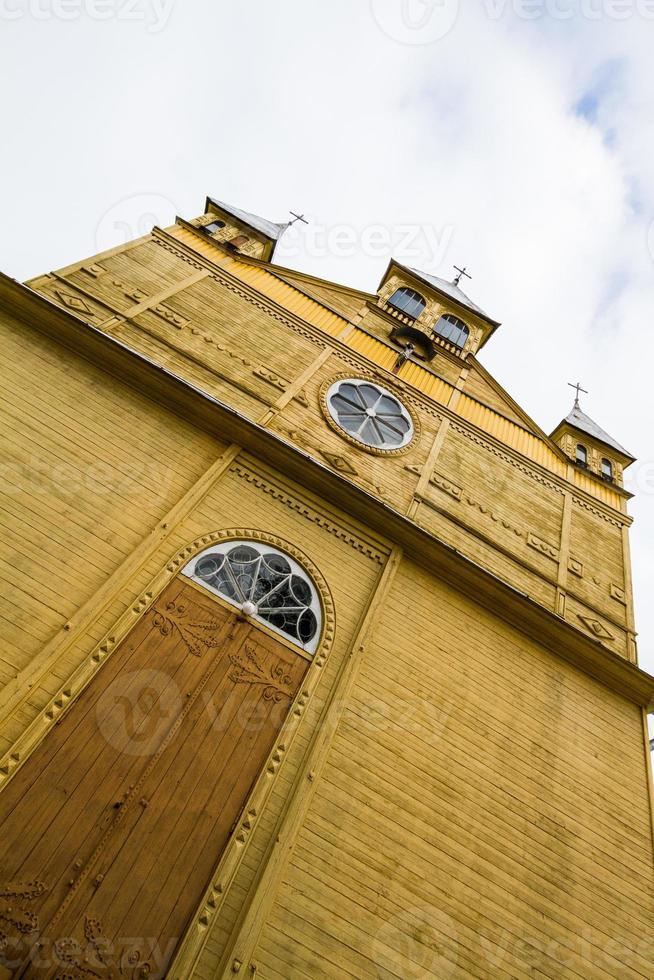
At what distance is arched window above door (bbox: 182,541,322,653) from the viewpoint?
7.43 meters

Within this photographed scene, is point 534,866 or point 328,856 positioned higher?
point 534,866

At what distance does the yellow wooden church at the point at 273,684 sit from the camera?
205 inches

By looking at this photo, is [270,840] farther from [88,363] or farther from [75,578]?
[88,363]

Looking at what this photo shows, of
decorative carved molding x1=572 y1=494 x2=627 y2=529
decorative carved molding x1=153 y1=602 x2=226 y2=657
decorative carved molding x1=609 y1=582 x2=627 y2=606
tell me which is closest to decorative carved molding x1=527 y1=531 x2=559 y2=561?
decorative carved molding x1=609 y1=582 x2=627 y2=606

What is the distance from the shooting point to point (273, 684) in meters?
6.86

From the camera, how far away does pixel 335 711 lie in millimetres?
6762

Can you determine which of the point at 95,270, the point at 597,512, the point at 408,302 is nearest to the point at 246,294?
the point at 95,270

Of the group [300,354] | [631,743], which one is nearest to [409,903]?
[631,743]

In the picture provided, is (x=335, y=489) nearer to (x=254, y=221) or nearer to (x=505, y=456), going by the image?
(x=505, y=456)

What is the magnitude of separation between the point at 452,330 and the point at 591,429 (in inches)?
200

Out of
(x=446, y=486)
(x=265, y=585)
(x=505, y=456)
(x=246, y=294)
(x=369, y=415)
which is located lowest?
(x=265, y=585)

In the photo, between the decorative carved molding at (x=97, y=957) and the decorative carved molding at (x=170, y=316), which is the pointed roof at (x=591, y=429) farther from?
the decorative carved molding at (x=97, y=957)

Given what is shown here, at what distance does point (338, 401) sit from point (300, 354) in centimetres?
136

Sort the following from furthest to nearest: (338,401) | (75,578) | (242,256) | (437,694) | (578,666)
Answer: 1. (242,256)
2. (338,401)
3. (578,666)
4. (437,694)
5. (75,578)
